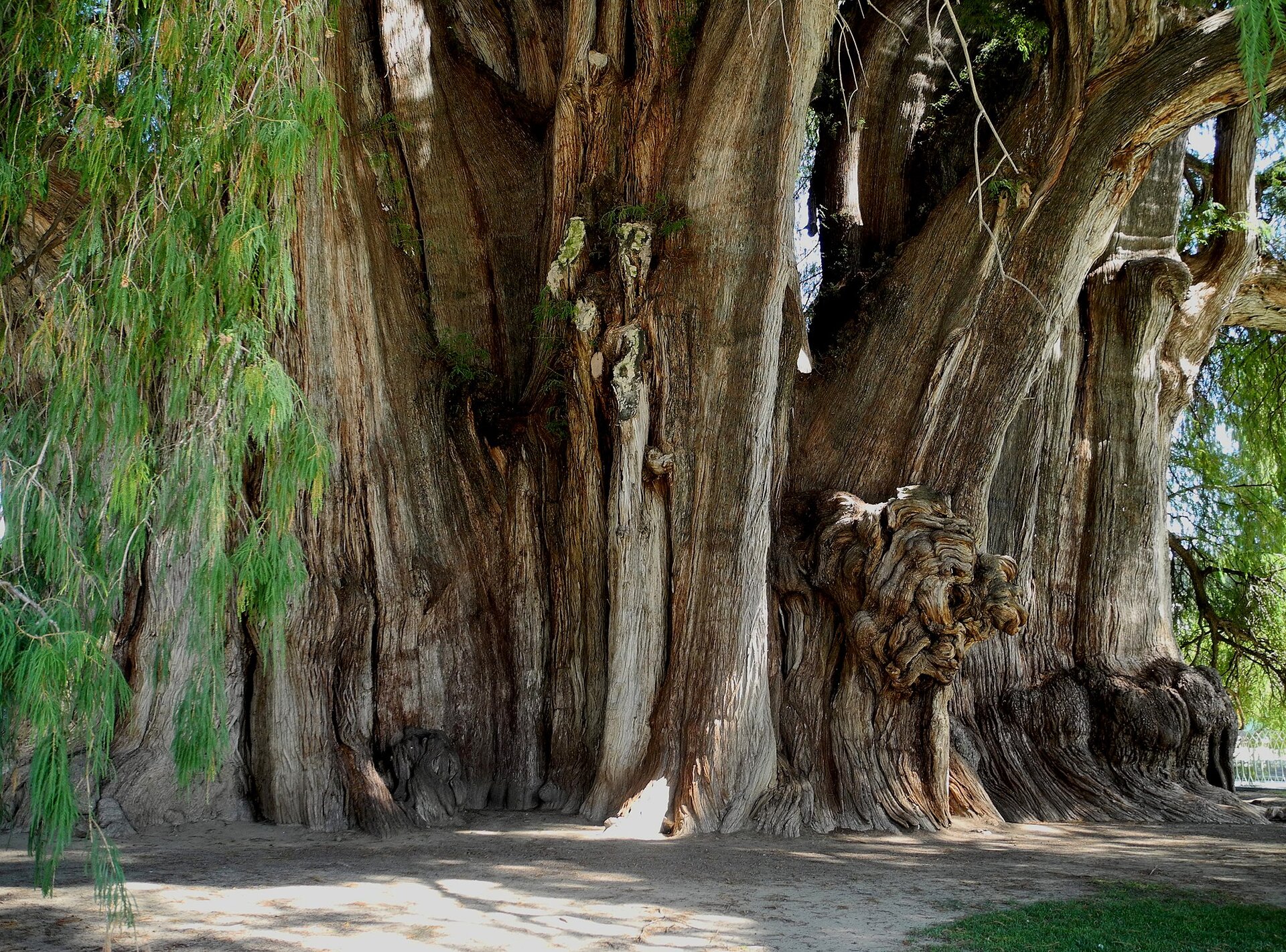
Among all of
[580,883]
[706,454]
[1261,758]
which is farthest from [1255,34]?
[1261,758]

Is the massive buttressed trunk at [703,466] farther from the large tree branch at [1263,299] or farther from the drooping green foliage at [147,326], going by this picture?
the drooping green foliage at [147,326]

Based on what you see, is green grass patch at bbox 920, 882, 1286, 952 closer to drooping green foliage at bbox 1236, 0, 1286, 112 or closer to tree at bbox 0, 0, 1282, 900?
tree at bbox 0, 0, 1282, 900

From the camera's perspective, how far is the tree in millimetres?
6129

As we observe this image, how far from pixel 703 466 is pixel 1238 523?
752cm

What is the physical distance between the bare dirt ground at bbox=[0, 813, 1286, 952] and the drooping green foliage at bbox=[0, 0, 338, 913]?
2.15 feet

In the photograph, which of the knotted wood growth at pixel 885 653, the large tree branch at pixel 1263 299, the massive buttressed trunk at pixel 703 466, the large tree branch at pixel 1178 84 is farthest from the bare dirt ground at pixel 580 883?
the large tree branch at pixel 1263 299

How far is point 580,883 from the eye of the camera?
4539mm

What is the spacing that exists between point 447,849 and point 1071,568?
4828mm

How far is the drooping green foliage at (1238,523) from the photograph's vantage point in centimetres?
1061

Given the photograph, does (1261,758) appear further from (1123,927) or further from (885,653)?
(1123,927)

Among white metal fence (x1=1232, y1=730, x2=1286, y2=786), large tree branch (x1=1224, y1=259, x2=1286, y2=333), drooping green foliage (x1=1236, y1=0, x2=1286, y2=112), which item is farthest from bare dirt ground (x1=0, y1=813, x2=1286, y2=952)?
white metal fence (x1=1232, y1=730, x2=1286, y2=786)

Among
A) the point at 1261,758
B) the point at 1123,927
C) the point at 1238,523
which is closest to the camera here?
the point at 1123,927

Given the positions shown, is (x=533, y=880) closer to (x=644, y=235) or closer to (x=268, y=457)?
(x=268, y=457)

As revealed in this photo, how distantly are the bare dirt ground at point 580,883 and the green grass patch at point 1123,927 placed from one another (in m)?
0.15
